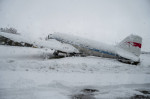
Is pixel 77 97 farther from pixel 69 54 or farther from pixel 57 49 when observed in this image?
pixel 69 54

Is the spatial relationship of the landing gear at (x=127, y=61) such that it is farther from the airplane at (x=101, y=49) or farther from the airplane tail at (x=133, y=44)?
the airplane tail at (x=133, y=44)

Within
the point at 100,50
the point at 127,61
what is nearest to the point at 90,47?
the point at 100,50

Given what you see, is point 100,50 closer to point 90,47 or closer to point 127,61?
point 90,47

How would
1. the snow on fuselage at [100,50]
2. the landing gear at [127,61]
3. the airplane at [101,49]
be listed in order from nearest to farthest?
the landing gear at [127,61] → the airplane at [101,49] → the snow on fuselage at [100,50]

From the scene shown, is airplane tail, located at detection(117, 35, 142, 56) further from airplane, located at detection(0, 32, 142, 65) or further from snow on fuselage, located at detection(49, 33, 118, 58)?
snow on fuselage, located at detection(49, 33, 118, 58)

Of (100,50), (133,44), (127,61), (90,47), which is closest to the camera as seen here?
(127,61)

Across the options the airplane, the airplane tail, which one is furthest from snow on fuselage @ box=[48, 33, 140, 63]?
the airplane tail

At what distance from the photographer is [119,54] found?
11.8 meters

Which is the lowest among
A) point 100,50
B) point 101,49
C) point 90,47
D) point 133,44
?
point 100,50

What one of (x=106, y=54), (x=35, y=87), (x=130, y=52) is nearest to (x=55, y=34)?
(x=106, y=54)

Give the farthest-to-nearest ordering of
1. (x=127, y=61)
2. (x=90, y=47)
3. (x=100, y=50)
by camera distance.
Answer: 1. (x=90, y=47)
2. (x=100, y=50)
3. (x=127, y=61)

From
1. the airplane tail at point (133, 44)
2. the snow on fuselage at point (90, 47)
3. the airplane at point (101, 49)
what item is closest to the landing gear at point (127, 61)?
the airplane at point (101, 49)

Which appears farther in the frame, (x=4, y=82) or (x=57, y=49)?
(x=57, y=49)

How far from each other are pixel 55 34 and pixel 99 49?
7.76 m
